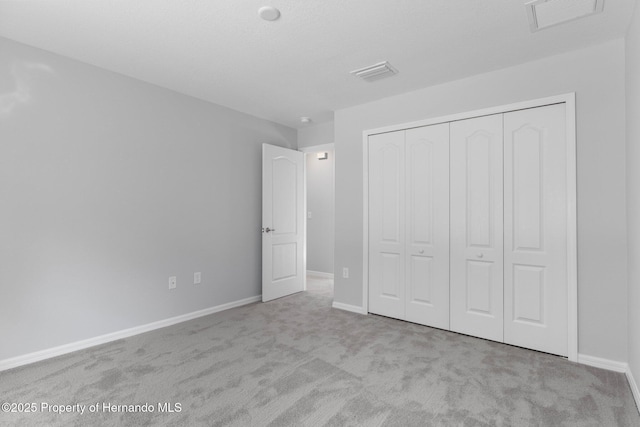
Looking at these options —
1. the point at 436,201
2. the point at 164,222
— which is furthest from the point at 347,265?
the point at 164,222

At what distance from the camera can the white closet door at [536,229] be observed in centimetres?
260

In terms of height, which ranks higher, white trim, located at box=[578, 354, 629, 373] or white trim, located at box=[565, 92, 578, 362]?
white trim, located at box=[565, 92, 578, 362]

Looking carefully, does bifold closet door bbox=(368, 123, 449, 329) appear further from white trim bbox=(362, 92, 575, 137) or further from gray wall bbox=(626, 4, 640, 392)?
gray wall bbox=(626, 4, 640, 392)

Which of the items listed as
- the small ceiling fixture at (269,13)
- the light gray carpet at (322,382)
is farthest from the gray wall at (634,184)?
the small ceiling fixture at (269,13)

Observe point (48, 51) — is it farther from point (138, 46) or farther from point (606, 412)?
point (606, 412)

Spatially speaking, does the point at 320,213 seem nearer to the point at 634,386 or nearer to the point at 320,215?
the point at 320,215

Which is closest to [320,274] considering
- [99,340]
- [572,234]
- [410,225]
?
[410,225]

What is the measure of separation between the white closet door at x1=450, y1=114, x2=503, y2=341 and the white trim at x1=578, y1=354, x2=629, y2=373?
0.57 m

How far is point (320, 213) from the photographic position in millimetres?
6219

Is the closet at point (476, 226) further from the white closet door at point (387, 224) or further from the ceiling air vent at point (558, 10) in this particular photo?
the ceiling air vent at point (558, 10)

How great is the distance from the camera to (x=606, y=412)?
1875 millimetres

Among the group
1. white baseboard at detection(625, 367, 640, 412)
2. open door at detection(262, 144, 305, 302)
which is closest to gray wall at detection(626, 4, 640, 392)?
white baseboard at detection(625, 367, 640, 412)

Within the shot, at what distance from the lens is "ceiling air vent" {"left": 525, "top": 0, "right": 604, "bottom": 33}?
1.99 metres

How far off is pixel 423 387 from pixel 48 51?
376 cm
